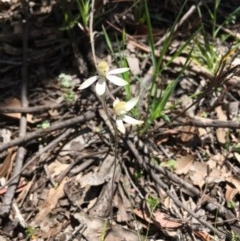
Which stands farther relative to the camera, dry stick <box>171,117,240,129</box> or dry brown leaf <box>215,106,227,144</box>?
dry brown leaf <box>215,106,227,144</box>

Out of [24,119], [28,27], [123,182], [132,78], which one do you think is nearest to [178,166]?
[123,182]

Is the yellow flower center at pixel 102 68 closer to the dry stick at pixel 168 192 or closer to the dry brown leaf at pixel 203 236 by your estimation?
the dry stick at pixel 168 192

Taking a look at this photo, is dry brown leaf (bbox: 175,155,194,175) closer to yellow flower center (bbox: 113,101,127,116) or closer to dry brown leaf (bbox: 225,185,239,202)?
dry brown leaf (bbox: 225,185,239,202)

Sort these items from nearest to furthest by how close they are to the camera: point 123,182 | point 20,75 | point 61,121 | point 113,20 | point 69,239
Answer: point 69,239 → point 123,182 → point 61,121 → point 20,75 → point 113,20

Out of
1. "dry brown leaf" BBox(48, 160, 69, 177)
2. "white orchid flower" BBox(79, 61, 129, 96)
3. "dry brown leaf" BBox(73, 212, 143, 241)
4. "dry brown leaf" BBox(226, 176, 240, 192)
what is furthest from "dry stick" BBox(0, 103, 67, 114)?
"dry brown leaf" BBox(226, 176, 240, 192)

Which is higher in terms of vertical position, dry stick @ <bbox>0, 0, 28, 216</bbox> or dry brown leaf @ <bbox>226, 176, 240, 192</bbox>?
dry stick @ <bbox>0, 0, 28, 216</bbox>

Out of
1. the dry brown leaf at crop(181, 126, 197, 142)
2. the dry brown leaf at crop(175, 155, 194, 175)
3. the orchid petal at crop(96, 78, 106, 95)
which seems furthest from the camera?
the dry brown leaf at crop(181, 126, 197, 142)

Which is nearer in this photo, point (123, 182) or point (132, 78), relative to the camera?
point (123, 182)

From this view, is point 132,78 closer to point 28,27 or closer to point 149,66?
point 149,66

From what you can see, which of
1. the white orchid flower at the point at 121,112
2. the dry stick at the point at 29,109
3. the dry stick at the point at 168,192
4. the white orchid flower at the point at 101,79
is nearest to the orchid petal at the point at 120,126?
the white orchid flower at the point at 121,112
